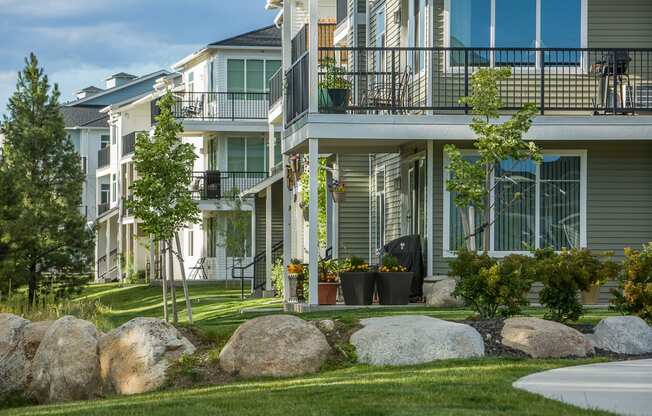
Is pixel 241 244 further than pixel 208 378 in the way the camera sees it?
Yes

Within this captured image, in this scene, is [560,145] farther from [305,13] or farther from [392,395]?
[305,13]

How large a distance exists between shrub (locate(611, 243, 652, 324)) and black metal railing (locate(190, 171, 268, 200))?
31.9 metres

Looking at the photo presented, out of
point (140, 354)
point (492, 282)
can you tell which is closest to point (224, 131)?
point (492, 282)

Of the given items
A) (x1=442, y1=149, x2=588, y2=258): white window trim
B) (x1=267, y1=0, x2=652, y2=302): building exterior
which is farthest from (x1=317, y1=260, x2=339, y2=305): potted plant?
(x1=442, y1=149, x2=588, y2=258): white window trim

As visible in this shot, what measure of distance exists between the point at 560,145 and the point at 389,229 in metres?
5.73

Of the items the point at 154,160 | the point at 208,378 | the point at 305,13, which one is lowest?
the point at 208,378

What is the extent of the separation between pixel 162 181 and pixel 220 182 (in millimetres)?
27123

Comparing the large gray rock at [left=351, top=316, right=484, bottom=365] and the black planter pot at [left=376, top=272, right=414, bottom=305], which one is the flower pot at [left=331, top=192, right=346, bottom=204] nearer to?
the black planter pot at [left=376, top=272, right=414, bottom=305]

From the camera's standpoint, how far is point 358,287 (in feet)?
78.7

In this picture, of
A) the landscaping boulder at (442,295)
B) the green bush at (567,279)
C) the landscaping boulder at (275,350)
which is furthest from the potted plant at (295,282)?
the landscaping boulder at (275,350)

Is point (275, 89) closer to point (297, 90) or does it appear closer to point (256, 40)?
point (297, 90)

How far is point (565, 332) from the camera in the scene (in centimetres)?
1529

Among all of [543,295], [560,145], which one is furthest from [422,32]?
[543,295]

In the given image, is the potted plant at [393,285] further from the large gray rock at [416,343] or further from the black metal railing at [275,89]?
the black metal railing at [275,89]
